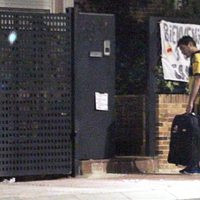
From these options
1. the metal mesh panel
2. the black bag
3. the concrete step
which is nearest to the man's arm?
the black bag

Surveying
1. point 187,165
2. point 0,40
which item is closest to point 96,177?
point 187,165

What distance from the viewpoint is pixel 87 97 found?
12305 mm

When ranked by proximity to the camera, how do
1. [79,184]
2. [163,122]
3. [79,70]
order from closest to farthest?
[79,184] → [79,70] → [163,122]

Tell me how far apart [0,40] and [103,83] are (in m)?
1.79

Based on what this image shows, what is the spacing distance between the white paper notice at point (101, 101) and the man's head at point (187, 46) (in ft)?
4.83

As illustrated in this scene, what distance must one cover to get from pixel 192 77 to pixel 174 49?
2.66 feet

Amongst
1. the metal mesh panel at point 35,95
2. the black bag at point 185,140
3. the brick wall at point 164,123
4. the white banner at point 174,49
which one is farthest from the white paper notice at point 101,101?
the white banner at point 174,49

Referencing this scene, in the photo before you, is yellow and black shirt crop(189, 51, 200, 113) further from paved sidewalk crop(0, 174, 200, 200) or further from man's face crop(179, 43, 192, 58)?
paved sidewalk crop(0, 174, 200, 200)

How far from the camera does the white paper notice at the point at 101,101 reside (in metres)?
12.4

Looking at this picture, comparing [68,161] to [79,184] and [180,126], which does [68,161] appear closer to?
[79,184]

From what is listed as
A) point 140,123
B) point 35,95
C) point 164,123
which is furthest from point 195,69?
point 35,95

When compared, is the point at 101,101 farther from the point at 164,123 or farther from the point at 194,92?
the point at 194,92

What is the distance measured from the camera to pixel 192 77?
41.5 feet

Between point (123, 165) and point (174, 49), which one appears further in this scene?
point (174, 49)
